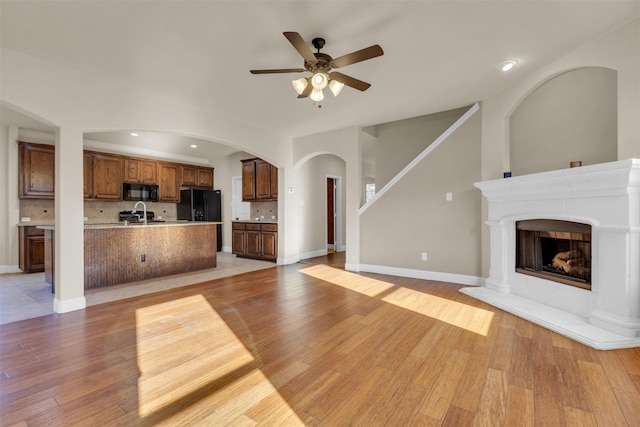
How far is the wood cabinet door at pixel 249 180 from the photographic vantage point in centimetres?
690

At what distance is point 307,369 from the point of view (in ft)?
6.65

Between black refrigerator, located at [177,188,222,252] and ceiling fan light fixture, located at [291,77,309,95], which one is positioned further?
black refrigerator, located at [177,188,222,252]

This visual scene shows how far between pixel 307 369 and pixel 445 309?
1.91m

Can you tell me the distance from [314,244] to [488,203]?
4081 mm

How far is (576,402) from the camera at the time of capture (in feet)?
5.44

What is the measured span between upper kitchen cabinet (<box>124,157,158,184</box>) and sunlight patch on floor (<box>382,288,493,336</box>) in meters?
6.35

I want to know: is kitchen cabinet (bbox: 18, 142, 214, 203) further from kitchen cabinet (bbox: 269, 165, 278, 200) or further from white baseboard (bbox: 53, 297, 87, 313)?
white baseboard (bbox: 53, 297, 87, 313)

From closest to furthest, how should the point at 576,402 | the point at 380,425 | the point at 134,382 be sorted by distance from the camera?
the point at 380,425, the point at 576,402, the point at 134,382

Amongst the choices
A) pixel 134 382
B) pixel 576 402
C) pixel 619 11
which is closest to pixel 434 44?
pixel 619 11

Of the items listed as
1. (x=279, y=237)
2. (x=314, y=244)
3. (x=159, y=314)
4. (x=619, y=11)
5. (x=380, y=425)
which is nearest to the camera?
(x=380, y=425)

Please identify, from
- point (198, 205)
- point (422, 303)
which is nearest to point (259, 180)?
point (198, 205)

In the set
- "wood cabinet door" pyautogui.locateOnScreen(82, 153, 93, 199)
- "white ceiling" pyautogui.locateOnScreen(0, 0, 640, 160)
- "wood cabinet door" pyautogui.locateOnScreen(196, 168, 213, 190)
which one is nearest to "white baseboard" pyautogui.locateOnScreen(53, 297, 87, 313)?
"white ceiling" pyautogui.locateOnScreen(0, 0, 640, 160)

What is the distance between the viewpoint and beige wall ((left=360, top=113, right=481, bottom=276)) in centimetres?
427

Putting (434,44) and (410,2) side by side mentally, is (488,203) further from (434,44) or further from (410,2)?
(410,2)
